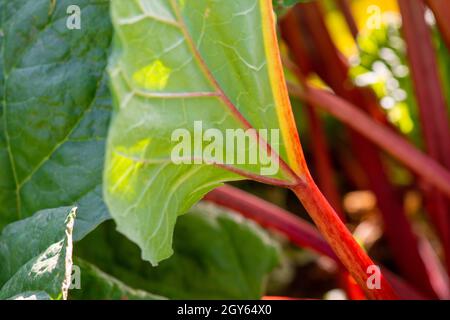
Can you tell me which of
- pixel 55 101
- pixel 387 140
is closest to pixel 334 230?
pixel 55 101

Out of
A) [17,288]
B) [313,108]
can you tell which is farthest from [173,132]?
[313,108]

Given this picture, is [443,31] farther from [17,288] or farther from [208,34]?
[17,288]

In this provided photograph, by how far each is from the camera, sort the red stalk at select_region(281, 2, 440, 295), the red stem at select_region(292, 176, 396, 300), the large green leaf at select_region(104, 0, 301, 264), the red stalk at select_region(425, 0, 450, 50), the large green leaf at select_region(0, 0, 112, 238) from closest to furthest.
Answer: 1. the large green leaf at select_region(104, 0, 301, 264)
2. the red stem at select_region(292, 176, 396, 300)
3. the large green leaf at select_region(0, 0, 112, 238)
4. the red stalk at select_region(425, 0, 450, 50)
5. the red stalk at select_region(281, 2, 440, 295)

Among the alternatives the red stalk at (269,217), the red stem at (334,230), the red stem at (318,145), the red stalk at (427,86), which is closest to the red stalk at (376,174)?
the red stem at (318,145)

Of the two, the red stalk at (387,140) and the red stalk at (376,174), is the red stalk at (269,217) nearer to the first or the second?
the red stalk at (387,140)

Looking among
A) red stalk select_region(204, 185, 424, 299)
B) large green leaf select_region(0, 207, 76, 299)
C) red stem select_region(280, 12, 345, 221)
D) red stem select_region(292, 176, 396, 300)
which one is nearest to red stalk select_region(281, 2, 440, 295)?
red stem select_region(280, 12, 345, 221)

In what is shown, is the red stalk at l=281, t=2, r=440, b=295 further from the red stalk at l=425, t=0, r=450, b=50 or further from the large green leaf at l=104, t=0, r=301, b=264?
the large green leaf at l=104, t=0, r=301, b=264
